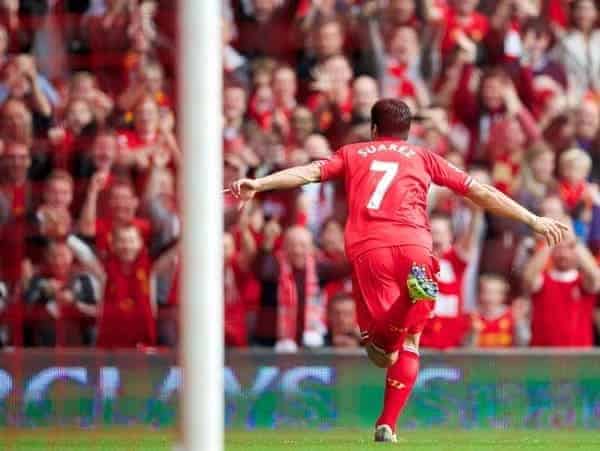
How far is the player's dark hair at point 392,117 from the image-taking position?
959cm

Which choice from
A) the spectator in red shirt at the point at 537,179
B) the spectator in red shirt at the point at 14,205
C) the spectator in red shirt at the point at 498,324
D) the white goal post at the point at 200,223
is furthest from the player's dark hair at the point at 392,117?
the spectator in red shirt at the point at 14,205

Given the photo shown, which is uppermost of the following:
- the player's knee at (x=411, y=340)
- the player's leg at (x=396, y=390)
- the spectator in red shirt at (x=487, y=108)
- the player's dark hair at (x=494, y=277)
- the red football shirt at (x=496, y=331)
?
the spectator in red shirt at (x=487, y=108)

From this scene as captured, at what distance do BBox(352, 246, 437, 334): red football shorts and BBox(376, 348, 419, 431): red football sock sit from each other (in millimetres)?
196

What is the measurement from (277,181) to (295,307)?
3930 mm

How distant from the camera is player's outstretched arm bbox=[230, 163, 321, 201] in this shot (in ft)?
28.8

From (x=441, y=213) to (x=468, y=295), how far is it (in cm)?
64

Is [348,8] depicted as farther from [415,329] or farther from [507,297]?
[415,329]

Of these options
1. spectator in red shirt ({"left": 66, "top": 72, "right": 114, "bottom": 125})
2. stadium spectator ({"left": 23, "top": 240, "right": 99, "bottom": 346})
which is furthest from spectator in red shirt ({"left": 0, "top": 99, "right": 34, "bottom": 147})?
stadium spectator ({"left": 23, "top": 240, "right": 99, "bottom": 346})

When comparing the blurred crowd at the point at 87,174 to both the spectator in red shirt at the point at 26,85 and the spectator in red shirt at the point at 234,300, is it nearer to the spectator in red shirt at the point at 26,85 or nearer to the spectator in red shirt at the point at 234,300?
the spectator in red shirt at the point at 26,85

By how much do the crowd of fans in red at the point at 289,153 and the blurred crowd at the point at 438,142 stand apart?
2 cm

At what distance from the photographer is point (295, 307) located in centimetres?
1294

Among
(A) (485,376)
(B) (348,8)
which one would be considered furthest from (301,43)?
(A) (485,376)

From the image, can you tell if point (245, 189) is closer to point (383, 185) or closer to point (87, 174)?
point (383, 185)

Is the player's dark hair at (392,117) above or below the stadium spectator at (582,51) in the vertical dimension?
below
